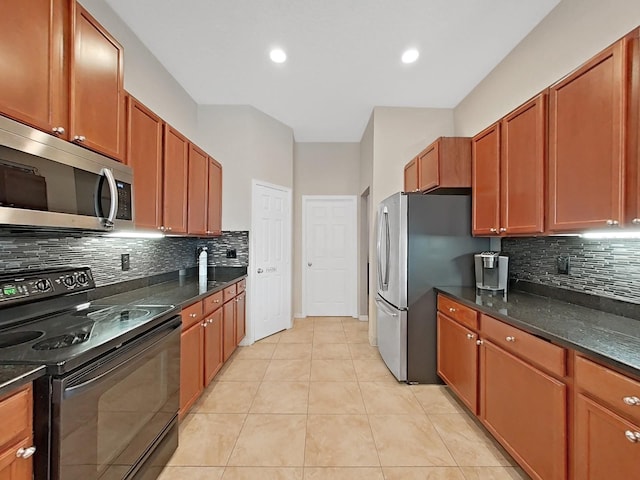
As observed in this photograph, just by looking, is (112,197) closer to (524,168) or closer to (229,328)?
(229,328)

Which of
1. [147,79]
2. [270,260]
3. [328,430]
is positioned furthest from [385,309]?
[147,79]

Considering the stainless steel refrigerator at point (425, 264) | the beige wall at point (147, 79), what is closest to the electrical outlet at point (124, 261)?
the beige wall at point (147, 79)

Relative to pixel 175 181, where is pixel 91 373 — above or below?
below

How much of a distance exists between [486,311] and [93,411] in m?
2.08

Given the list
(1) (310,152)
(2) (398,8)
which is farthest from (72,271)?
(1) (310,152)

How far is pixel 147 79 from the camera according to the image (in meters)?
2.69

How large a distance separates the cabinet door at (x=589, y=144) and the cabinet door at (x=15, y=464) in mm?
2424

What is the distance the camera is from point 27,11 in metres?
1.12

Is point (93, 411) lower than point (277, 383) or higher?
higher

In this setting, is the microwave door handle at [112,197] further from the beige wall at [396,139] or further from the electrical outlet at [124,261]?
the beige wall at [396,139]

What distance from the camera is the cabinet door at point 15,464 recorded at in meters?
0.86

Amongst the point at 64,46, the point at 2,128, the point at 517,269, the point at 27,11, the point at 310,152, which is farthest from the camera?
the point at 310,152

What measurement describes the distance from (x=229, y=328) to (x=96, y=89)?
2246 mm

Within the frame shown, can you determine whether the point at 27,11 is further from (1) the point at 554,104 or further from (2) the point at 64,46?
(1) the point at 554,104
